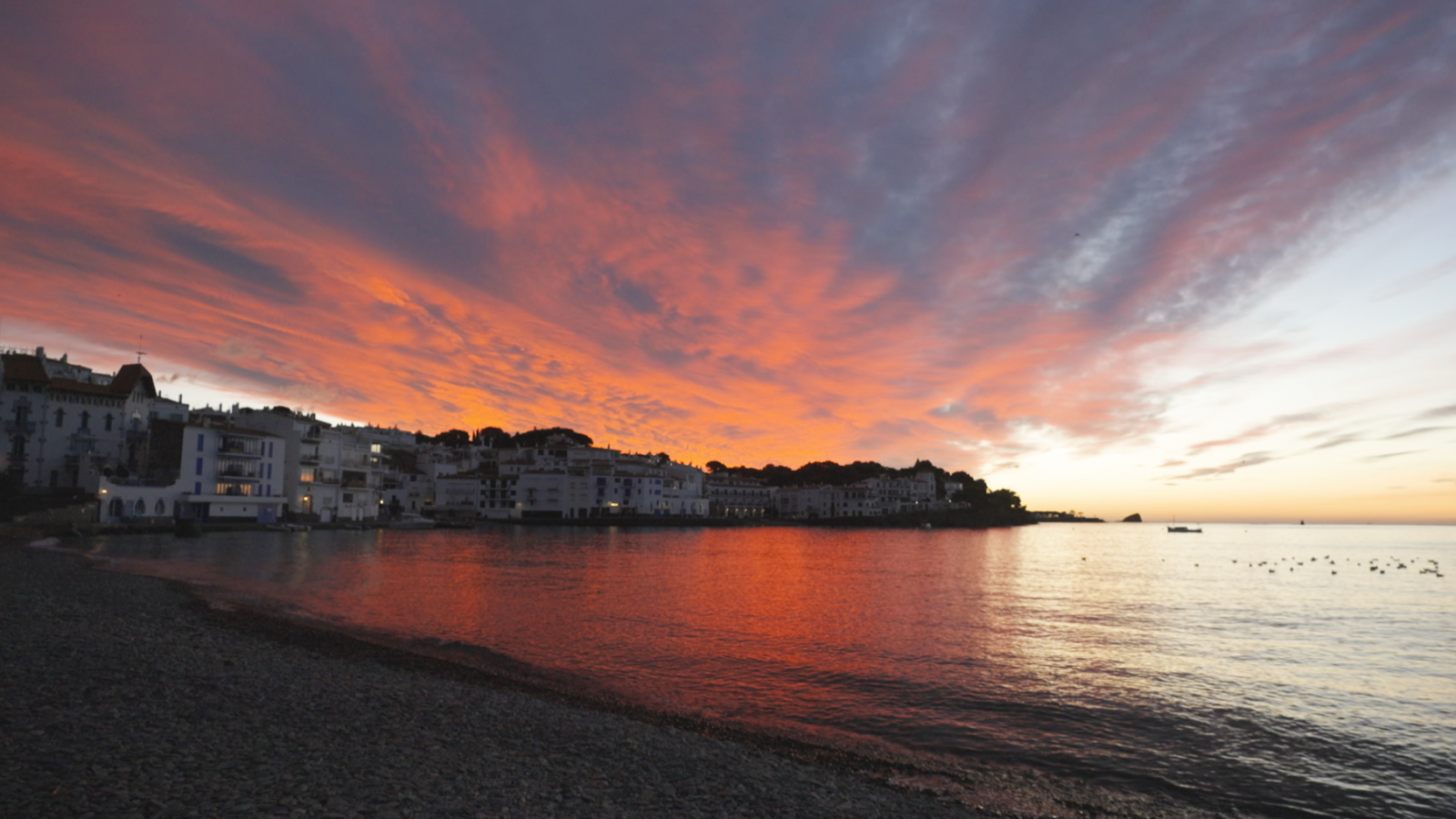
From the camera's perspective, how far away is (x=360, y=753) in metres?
10.4

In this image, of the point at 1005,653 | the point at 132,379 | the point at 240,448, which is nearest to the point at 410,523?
the point at 240,448

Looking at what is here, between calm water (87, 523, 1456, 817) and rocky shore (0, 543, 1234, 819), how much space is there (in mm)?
3203

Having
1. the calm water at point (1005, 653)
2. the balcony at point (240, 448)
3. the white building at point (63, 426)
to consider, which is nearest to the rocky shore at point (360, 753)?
the calm water at point (1005, 653)

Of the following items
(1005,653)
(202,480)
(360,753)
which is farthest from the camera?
(202,480)

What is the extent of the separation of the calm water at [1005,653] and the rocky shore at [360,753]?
10.5 feet

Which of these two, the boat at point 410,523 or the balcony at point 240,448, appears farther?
the boat at point 410,523

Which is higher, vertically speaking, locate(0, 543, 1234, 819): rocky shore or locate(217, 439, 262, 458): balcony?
locate(217, 439, 262, 458): balcony

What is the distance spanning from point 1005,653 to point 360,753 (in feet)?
74.3

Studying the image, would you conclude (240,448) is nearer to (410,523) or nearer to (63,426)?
(63,426)

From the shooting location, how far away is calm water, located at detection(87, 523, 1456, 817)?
1554cm

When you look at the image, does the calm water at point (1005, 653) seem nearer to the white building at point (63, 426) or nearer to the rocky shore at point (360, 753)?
the rocky shore at point (360, 753)

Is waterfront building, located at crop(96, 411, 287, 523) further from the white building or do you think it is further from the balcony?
the white building

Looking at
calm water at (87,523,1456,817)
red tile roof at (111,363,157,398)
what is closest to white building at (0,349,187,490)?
red tile roof at (111,363,157,398)

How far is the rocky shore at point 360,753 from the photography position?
8391 millimetres
